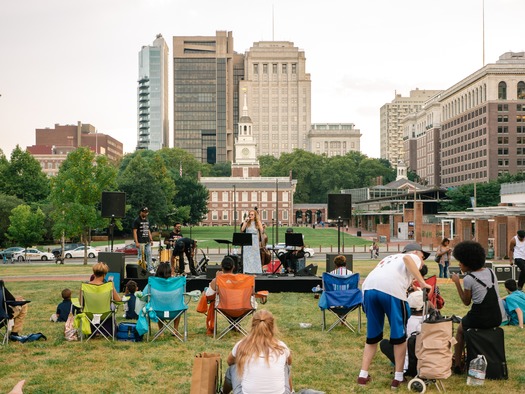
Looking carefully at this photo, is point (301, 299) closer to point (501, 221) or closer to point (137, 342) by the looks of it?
point (137, 342)

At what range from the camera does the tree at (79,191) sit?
109 feet

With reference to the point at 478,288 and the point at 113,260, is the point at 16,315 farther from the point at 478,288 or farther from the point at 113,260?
the point at 478,288

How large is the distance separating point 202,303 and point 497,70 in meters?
111

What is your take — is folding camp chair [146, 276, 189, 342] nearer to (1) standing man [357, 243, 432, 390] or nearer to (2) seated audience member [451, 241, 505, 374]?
(1) standing man [357, 243, 432, 390]

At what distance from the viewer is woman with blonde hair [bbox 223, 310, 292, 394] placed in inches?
220

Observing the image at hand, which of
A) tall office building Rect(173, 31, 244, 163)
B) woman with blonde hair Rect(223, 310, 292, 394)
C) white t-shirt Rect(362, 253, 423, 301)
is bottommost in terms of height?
woman with blonde hair Rect(223, 310, 292, 394)

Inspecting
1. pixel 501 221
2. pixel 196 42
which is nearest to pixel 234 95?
pixel 196 42

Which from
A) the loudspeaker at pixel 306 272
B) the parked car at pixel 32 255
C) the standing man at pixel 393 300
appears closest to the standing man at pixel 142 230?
the loudspeaker at pixel 306 272

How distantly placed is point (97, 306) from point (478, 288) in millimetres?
5428

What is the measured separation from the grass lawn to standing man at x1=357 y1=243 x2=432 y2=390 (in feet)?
1.48

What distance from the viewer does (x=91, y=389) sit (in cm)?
732

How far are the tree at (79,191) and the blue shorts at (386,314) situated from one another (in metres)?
27.6

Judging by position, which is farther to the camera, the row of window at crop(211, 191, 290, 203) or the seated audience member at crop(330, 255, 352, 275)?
the row of window at crop(211, 191, 290, 203)

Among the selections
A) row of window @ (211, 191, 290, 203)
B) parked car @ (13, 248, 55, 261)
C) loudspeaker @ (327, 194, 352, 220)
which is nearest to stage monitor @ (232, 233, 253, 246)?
loudspeaker @ (327, 194, 352, 220)
